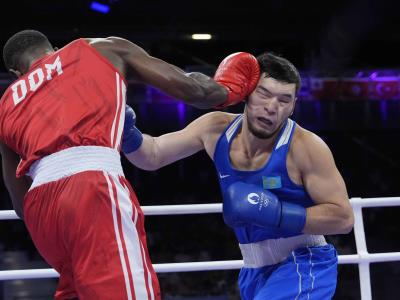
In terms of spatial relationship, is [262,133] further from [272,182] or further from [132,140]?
[132,140]

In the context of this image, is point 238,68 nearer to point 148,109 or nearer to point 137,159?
point 137,159

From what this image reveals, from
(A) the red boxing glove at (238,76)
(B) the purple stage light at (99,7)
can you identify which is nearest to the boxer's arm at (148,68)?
(A) the red boxing glove at (238,76)

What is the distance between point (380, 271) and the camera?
8414 mm

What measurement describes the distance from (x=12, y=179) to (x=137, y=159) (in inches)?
26.0

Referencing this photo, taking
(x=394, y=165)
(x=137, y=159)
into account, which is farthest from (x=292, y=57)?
(x=137, y=159)

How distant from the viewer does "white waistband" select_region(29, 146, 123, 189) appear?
5.50 ft

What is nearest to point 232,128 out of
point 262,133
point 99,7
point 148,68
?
point 262,133

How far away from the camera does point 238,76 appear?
2.21 m

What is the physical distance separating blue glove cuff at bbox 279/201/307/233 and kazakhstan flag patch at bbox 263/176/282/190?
3.8 inches

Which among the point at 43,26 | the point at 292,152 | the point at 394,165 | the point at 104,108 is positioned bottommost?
the point at 394,165

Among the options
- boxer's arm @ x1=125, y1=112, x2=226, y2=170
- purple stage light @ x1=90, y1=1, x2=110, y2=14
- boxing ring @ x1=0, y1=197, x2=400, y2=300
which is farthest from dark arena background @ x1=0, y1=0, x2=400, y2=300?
boxer's arm @ x1=125, y1=112, x2=226, y2=170

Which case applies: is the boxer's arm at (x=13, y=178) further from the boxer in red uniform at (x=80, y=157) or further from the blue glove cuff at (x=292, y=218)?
the blue glove cuff at (x=292, y=218)

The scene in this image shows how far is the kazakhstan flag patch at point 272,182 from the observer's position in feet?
7.34

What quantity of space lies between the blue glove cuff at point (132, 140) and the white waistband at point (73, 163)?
644 millimetres
